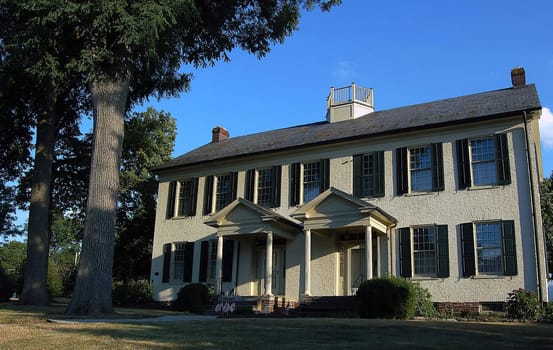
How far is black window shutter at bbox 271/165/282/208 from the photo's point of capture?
22000mm

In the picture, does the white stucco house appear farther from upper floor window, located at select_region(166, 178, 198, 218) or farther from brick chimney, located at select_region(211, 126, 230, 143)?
brick chimney, located at select_region(211, 126, 230, 143)

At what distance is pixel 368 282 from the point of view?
15.2m

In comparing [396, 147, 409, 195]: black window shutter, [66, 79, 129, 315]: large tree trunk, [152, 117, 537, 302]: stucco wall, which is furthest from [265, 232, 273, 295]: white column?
[66, 79, 129, 315]: large tree trunk

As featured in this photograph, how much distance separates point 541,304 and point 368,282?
211 inches

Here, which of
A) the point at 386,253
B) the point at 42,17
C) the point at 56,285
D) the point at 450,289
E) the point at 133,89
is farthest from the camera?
the point at 56,285

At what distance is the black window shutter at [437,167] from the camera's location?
18531mm

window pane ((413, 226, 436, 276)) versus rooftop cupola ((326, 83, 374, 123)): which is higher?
rooftop cupola ((326, 83, 374, 123))

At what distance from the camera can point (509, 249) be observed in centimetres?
1670

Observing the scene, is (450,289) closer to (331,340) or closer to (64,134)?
(331,340)

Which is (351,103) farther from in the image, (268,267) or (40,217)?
(40,217)

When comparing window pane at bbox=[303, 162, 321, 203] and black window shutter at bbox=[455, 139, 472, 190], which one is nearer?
black window shutter at bbox=[455, 139, 472, 190]

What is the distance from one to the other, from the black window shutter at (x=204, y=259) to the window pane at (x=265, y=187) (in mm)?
3100

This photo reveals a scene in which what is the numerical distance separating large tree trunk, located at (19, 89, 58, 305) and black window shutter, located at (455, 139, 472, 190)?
1557 cm

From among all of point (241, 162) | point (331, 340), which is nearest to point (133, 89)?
point (241, 162)
